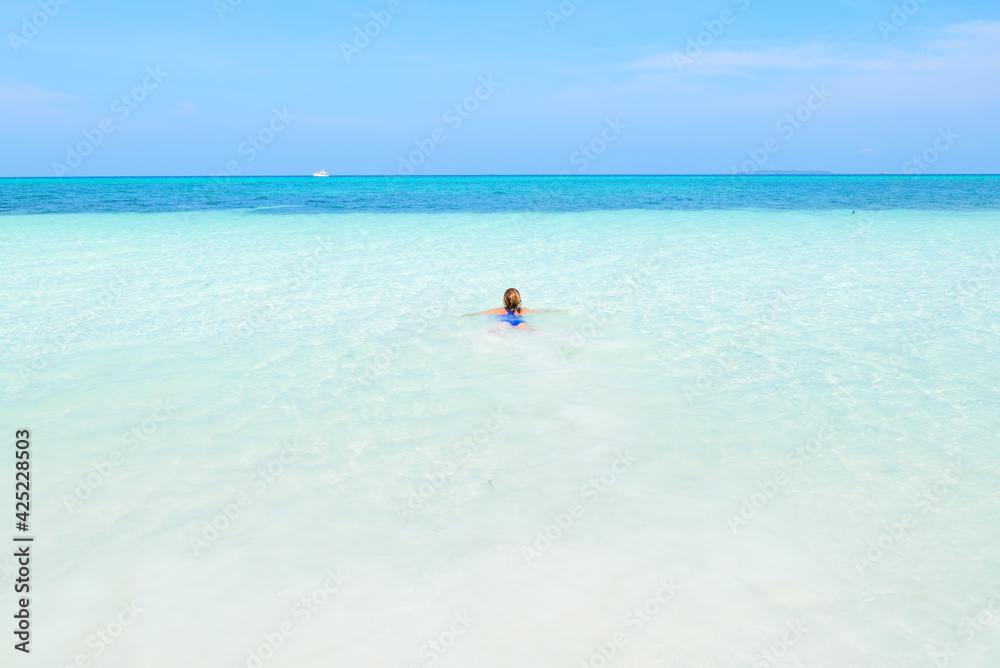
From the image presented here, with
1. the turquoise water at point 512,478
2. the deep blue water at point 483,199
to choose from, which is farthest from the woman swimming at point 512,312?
the deep blue water at point 483,199

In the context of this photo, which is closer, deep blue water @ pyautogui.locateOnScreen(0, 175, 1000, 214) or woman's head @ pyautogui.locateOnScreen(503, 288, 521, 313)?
woman's head @ pyautogui.locateOnScreen(503, 288, 521, 313)

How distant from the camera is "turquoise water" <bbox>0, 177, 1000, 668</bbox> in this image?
3.24m

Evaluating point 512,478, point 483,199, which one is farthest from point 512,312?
point 483,199

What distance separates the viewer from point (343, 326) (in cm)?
917

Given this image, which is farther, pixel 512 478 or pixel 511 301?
pixel 511 301

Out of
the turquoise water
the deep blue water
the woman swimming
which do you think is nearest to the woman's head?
the woman swimming

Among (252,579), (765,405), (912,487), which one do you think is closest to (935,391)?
(765,405)

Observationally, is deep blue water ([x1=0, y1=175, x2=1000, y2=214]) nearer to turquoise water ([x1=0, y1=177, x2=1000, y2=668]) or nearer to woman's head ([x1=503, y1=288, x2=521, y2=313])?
woman's head ([x1=503, y1=288, x2=521, y2=313])

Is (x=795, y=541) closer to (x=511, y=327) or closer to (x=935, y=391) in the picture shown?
(x=935, y=391)

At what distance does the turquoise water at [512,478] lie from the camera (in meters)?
3.24

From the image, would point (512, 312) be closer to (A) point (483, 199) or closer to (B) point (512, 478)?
(B) point (512, 478)

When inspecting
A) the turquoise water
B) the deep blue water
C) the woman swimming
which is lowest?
the turquoise water

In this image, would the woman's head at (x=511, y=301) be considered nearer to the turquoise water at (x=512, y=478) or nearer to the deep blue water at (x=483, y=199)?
the turquoise water at (x=512, y=478)

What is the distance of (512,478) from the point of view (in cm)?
468
